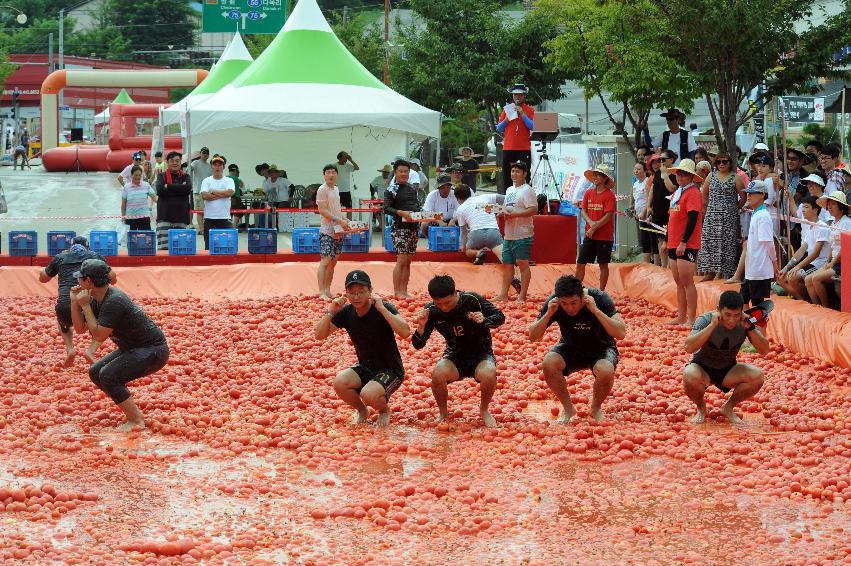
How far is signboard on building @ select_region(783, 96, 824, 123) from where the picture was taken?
50.4 feet

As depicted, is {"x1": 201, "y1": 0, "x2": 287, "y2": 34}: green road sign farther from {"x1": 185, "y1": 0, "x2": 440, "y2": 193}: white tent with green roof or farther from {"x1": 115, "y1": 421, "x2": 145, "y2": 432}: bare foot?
{"x1": 115, "y1": 421, "x2": 145, "y2": 432}: bare foot

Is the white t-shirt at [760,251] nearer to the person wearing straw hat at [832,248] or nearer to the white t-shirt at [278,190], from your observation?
the person wearing straw hat at [832,248]

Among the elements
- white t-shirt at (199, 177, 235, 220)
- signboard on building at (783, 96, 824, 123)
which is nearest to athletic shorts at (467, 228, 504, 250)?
white t-shirt at (199, 177, 235, 220)

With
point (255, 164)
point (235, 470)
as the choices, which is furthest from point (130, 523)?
point (255, 164)

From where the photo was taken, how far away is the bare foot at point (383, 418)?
9.77m

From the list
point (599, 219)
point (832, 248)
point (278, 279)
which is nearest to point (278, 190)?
point (278, 279)

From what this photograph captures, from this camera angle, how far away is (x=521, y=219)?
50.4 feet

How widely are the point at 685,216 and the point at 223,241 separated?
7587 millimetres

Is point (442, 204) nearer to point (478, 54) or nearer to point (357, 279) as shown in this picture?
point (357, 279)

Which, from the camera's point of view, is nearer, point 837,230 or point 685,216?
point 837,230

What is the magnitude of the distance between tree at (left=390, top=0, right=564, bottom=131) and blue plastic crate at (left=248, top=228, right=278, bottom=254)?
13.8m

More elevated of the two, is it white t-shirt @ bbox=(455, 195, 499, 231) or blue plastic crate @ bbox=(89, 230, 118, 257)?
white t-shirt @ bbox=(455, 195, 499, 231)

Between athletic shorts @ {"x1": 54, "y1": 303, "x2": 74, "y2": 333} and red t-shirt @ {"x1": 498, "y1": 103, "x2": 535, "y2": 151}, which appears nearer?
athletic shorts @ {"x1": 54, "y1": 303, "x2": 74, "y2": 333}

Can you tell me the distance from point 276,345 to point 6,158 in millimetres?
48829
